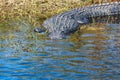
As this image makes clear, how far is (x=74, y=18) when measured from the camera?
10.5 meters

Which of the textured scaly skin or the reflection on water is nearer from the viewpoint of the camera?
the reflection on water

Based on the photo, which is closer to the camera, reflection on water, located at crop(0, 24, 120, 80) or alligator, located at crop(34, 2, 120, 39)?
reflection on water, located at crop(0, 24, 120, 80)

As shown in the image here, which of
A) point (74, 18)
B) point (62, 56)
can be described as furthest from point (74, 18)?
point (62, 56)

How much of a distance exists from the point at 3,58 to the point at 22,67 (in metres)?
0.66

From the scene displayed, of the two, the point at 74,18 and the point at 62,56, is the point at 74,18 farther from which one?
the point at 62,56

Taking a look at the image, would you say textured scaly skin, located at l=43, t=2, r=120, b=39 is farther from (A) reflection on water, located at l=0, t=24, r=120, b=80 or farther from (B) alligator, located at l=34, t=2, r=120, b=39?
(A) reflection on water, located at l=0, t=24, r=120, b=80

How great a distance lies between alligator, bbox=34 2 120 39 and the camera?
933 centimetres

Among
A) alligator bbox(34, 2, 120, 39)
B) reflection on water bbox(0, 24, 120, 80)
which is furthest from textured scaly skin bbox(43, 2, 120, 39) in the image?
reflection on water bbox(0, 24, 120, 80)

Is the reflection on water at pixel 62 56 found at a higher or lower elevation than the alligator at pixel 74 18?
lower

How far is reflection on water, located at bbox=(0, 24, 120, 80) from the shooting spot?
6.33 metres

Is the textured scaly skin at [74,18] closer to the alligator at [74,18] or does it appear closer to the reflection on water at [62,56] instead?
the alligator at [74,18]

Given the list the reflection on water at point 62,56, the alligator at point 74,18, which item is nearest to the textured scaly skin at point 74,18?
the alligator at point 74,18

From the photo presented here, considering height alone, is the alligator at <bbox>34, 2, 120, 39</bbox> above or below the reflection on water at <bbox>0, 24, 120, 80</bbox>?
above

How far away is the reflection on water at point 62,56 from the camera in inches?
249
